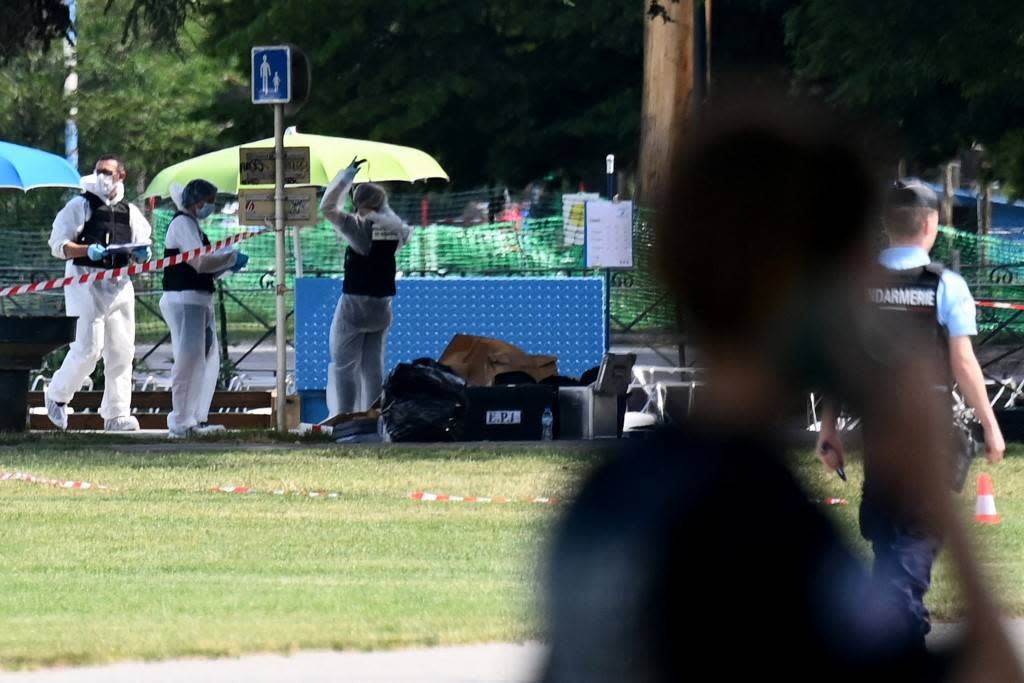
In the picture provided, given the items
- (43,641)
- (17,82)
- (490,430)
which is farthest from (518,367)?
(17,82)

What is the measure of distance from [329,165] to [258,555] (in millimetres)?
12194

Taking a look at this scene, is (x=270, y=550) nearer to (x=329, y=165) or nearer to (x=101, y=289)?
(x=101, y=289)

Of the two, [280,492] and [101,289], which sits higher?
[101,289]

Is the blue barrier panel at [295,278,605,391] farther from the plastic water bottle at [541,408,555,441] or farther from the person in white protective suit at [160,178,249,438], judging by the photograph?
the plastic water bottle at [541,408,555,441]

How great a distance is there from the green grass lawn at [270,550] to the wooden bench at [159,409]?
2.19 m

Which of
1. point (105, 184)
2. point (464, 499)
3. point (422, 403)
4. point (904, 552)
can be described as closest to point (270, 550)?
point (464, 499)

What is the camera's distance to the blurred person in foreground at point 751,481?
203cm

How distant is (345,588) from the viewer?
8.08 m

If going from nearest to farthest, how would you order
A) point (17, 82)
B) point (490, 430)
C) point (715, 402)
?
point (715, 402) → point (490, 430) → point (17, 82)

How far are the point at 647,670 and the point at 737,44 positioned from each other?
91.5 feet


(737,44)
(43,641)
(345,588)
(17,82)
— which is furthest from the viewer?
(17,82)

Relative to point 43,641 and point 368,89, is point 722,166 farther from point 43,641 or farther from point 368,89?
point 368,89

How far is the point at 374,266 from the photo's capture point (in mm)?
15023

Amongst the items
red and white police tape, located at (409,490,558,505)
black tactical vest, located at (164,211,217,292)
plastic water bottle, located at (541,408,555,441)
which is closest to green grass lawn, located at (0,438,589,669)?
red and white police tape, located at (409,490,558,505)
